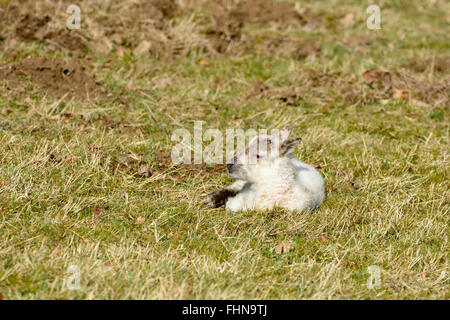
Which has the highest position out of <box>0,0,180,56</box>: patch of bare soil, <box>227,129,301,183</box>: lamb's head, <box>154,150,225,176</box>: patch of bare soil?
<box>0,0,180,56</box>: patch of bare soil

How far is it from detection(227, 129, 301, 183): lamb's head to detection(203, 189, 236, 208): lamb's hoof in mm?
240

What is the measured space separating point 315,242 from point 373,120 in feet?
12.5

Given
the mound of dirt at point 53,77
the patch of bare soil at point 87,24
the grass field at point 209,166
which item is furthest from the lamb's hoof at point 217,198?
the patch of bare soil at point 87,24

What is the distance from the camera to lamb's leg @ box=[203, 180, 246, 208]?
21.3 ft

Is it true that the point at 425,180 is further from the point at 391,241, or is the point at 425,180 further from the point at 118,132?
the point at 118,132

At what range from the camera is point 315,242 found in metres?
5.84

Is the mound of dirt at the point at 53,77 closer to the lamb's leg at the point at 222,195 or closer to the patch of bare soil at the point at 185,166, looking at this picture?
the patch of bare soil at the point at 185,166

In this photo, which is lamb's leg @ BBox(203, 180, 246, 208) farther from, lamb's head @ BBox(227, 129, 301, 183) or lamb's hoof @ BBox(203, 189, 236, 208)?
lamb's head @ BBox(227, 129, 301, 183)

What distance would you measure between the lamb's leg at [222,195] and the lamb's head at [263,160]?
0.78 ft

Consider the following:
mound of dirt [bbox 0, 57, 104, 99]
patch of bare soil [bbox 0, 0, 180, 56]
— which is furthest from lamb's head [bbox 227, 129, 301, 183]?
patch of bare soil [bbox 0, 0, 180, 56]

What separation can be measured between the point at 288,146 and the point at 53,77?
13.4ft

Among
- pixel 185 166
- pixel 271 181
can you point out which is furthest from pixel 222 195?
pixel 185 166

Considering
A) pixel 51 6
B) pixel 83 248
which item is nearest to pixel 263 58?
pixel 51 6

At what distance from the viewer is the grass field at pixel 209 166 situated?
507 cm
